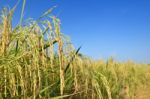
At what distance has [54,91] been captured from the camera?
358cm

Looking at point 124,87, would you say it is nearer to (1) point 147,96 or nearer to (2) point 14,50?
(1) point 147,96

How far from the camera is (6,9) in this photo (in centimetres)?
276

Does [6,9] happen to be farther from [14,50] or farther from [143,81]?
[143,81]

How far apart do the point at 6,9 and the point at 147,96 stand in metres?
4.05

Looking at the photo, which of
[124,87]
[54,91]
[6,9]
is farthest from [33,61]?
[124,87]

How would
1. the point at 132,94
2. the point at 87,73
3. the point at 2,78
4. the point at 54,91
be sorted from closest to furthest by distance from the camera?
1. the point at 2,78
2. the point at 87,73
3. the point at 54,91
4. the point at 132,94

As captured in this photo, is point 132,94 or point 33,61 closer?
point 33,61

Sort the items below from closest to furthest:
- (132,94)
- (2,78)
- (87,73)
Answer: (2,78)
(87,73)
(132,94)

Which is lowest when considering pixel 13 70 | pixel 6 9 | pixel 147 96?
pixel 147 96

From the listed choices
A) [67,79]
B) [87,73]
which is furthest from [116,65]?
[87,73]

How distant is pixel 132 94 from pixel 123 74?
1.00 meters

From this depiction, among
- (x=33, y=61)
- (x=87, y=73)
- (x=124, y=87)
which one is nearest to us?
(x=33, y=61)

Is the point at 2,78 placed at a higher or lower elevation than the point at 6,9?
lower

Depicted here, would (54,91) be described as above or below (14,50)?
below
